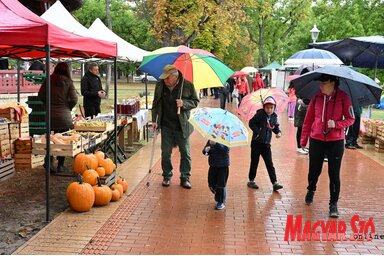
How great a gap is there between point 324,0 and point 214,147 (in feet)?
147

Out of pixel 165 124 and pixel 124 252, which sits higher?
pixel 165 124

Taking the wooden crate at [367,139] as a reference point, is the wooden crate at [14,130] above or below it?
above

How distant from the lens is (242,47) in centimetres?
4994

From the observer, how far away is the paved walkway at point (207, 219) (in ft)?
15.5

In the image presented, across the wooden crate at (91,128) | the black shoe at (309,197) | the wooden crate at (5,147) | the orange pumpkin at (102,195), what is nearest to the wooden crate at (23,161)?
the wooden crate at (5,147)

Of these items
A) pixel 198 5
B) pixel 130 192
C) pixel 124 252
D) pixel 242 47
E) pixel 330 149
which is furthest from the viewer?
pixel 242 47

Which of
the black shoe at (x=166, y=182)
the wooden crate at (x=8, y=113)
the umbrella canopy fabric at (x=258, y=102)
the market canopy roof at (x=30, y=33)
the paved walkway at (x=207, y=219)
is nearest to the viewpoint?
the paved walkway at (x=207, y=219)

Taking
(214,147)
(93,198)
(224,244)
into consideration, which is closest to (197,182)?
(214,147)

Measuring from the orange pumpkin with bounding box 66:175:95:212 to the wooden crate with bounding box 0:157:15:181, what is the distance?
228 centimetres

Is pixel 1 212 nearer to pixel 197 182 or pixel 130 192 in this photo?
pixel 130 192

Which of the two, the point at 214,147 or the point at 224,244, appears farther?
the point at 214,147

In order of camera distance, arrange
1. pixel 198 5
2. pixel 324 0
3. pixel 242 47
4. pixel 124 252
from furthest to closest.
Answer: pixel 242 47 < pixel 324 0 < pixel 198 5 < pixel 124 252

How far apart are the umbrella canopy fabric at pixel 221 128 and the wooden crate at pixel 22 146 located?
13.2 ft

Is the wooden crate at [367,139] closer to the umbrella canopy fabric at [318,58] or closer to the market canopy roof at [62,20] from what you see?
the umbrella canopy fabric at [318,58]
